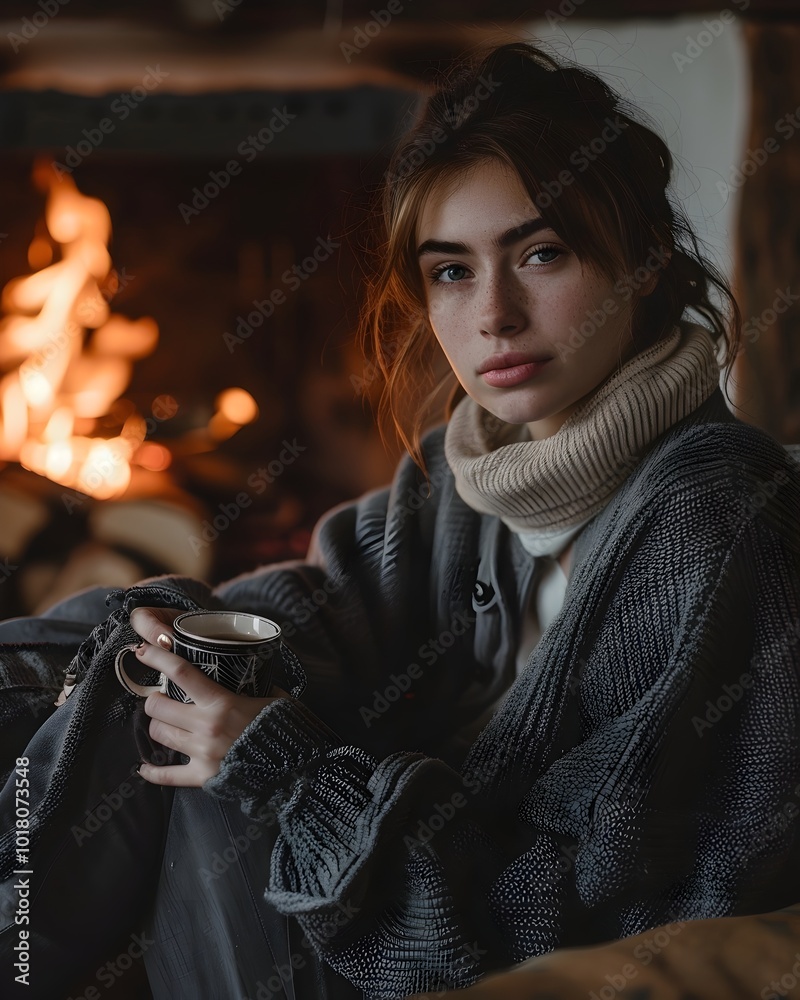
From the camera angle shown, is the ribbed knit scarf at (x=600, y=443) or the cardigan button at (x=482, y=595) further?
the cardigan button at (x=482, y=595)

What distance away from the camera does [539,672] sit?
74cm

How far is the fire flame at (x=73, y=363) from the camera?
918 millimetres

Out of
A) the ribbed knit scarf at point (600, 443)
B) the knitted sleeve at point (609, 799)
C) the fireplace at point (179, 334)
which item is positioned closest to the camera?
the knitted sleeve at point (609, 799)

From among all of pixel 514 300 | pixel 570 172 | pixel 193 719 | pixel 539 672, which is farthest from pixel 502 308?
pixel 193 719

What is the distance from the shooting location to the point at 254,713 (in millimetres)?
687

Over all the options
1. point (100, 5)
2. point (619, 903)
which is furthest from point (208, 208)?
point (619, 903)

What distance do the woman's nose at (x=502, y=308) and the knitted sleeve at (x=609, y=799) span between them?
0.62 ft

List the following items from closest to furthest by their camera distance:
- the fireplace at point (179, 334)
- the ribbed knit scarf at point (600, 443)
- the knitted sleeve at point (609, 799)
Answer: the knitted sleeve at point (609, 799) → the ribbed knit scarf at point (600, 443) → the fireplace at point (179, 334)

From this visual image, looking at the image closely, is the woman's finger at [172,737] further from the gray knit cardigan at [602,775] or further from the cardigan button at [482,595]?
the cardigan button at [482,595]

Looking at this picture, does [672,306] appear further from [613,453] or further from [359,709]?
[359,709]

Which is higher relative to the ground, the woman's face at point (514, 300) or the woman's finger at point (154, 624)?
the woman's face at point (514, 300)

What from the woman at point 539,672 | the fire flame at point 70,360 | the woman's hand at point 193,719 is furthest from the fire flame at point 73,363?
the woman's hand at point 193,719

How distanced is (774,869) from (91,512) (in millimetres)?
697

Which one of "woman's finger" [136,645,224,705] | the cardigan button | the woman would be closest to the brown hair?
the woman
